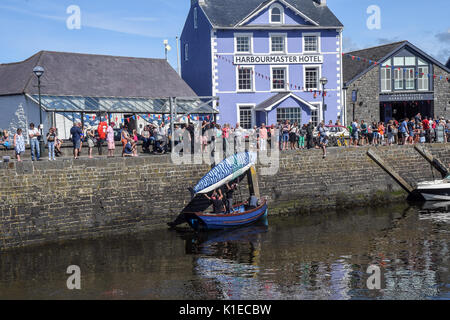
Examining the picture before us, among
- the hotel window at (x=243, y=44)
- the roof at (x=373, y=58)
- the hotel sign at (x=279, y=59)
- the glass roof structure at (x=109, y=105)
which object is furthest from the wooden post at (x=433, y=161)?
the hotel window at (x=243, y=44)

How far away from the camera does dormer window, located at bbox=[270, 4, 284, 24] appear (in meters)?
38.0

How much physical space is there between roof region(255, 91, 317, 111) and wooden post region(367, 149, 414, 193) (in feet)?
35.6

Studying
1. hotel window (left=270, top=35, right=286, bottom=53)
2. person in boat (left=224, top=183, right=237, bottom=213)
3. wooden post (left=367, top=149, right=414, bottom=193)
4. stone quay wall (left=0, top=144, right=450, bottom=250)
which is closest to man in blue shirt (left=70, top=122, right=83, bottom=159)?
stone quay wall (left=0, top=144, right=450, bottom=250)

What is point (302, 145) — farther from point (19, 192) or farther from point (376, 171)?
point (19, 192)

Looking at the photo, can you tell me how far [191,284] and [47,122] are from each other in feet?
56.9

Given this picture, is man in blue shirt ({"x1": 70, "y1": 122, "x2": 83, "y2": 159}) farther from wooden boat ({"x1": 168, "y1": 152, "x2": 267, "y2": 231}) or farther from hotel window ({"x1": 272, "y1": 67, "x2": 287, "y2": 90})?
hotel window ({"x1": 272, "y1": 67, "x2": 287, "y2": 90})

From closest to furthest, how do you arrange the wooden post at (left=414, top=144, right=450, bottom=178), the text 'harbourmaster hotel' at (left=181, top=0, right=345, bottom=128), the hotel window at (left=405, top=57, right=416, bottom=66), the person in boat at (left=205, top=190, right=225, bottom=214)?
the person in boat at (left=205, top=190, right=225, bottom=214), the wooden post at (left=414, top=144, right=450, bottom=178), the text 'harbourmaster hotel' at (left=181, top=0, right=345, bottom=128), the hotel window at (left=405, top=57, right=416, bottom=66)

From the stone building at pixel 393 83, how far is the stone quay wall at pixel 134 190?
510 inches

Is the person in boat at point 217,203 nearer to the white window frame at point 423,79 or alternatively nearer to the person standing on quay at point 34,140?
the person standing on quay at point 34,140

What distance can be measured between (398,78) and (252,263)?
29.8 meters

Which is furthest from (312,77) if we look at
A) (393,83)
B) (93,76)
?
(93,76)

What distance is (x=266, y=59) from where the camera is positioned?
37.7 meters

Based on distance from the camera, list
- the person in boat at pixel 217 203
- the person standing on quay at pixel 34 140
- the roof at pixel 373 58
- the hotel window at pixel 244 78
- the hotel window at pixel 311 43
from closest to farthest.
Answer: the person standing on quay at pixel 34 140 < the person in boat at pixel 217 203 < the hotel window at pixel 244 78 < the hotel window at pixel 311 43 < the roof at pixel 373 58

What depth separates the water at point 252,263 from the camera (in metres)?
13.5
